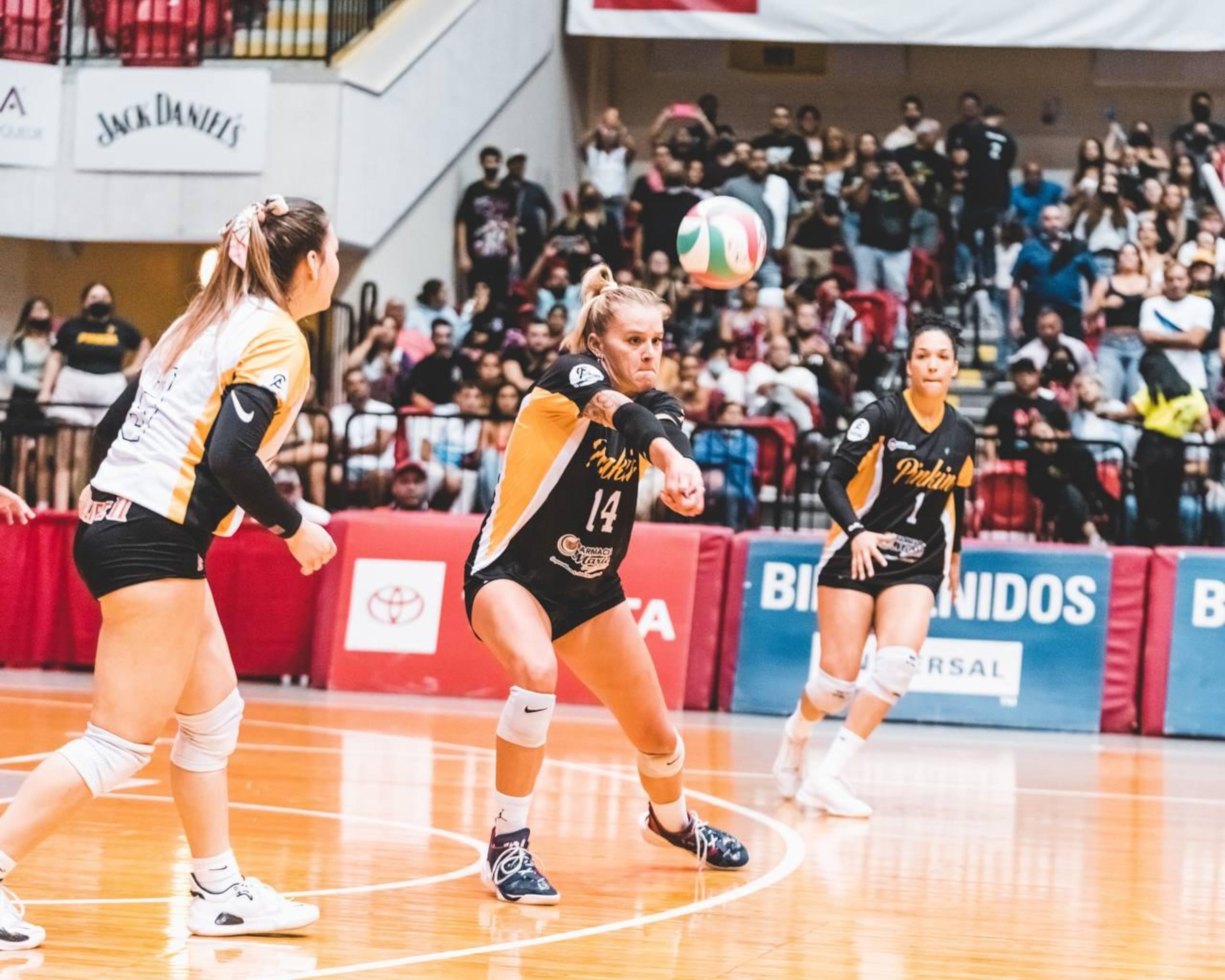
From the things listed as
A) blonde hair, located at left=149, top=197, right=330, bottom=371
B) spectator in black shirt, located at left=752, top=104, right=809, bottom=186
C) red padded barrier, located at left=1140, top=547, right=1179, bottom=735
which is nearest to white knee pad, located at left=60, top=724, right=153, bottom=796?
blonde hair, located at left=149, top=197, right=330, bottom=371

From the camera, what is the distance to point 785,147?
18703 millimetres

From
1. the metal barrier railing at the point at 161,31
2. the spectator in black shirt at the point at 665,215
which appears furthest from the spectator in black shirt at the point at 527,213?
the metal barrier railing at the point at 161,31

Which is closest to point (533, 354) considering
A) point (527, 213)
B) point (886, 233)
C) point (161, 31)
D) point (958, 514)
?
point (527, 213)

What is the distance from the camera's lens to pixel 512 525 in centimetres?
624

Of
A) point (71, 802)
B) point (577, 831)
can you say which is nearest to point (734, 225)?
point (577, 831)

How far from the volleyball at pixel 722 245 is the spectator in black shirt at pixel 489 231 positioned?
999 centimetres

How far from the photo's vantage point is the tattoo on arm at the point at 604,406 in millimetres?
5754

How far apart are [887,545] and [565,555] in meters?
2.73

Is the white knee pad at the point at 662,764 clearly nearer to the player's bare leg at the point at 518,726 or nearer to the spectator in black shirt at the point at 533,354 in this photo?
the player's bare leg at the point at 518,726

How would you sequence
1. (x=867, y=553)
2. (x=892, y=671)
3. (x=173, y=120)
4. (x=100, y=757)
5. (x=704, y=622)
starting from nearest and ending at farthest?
(x=100, y=757) < (x=867, y=553) < (x=892, y=671) < (x=704, y=622) < (x=173, y=120)

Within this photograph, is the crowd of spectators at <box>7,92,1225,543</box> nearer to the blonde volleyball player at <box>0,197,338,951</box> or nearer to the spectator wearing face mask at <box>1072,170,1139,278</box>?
the spectator wearing face mask at <box>1072,170,1139,278</box>

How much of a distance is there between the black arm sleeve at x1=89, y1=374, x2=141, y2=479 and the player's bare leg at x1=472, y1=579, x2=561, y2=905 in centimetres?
147

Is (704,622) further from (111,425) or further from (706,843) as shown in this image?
(111,425)

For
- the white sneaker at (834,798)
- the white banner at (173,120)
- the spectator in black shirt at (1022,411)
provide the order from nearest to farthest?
1. the white sneaker at (834,798)
2. the spectator in black shirt at (1022,411)
3. the white banner at (173,120)
